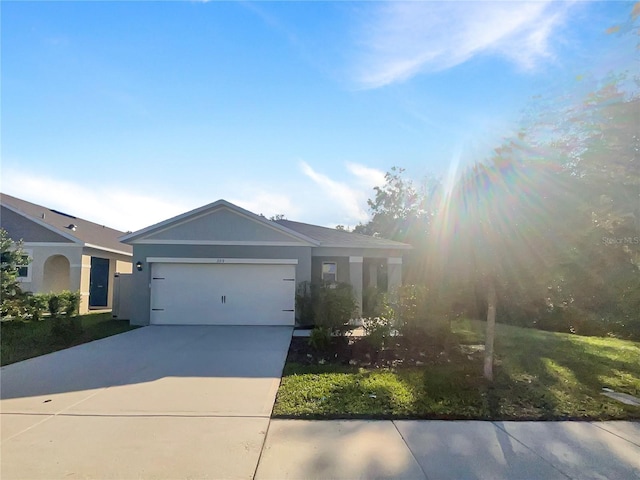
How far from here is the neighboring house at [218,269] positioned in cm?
1268

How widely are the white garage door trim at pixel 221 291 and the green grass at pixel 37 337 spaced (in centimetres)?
156

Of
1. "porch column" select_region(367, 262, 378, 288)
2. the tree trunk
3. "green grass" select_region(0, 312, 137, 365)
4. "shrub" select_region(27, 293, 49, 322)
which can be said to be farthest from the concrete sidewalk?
"porch column" select_region(367, 262, 378, 288)

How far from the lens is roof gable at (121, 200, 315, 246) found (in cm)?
1278

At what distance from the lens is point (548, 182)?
5.87m

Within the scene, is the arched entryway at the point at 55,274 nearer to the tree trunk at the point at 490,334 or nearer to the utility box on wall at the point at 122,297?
the utility box on wall at the point at 122,297

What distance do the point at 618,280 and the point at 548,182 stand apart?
87.4 inches

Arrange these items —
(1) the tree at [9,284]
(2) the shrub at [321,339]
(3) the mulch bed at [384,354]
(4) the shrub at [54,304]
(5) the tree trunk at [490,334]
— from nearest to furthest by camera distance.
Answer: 1. (5) the tree trunk at [490,334]
2. (3) the mulch bed at [384,354]
3. (2) the shrub at [321,339]
4. (1) the tree at [9,284]
5. (4) the shrub at [54,304]

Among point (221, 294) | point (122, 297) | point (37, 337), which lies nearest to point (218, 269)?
point (221, 294)

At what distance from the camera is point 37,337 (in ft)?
31.9

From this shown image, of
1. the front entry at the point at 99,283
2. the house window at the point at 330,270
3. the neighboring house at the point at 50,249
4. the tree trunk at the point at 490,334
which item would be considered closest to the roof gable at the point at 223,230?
the house window at the point at 330,270

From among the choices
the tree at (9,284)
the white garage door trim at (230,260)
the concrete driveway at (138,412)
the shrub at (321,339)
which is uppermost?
the white garage door trim at (230,260)

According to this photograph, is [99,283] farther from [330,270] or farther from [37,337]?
[330,270]

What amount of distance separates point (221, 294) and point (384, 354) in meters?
6.77

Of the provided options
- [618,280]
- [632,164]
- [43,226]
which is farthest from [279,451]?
[43,226]
